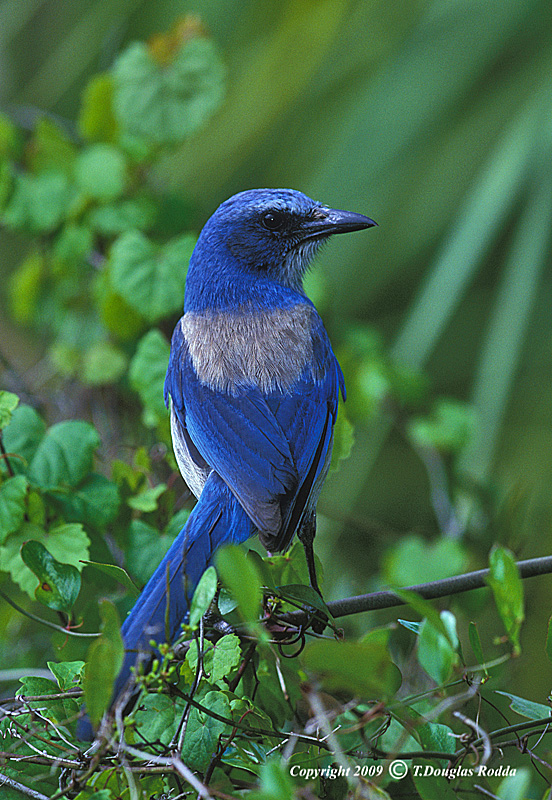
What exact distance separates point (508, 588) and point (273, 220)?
3.10 ft

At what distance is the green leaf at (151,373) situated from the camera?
164cm

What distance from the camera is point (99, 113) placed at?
216 cm

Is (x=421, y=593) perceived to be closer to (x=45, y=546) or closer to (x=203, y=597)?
(x=203, y=597)

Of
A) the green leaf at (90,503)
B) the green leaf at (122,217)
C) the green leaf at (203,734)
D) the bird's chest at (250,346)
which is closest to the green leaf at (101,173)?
the green leaf at (122,217)

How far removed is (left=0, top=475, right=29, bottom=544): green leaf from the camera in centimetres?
126

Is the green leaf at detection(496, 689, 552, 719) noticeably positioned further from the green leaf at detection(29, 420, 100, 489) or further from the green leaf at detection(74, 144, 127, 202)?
the green leaf at detection(74, 144, 127, 202)

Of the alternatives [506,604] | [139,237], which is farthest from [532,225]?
[506,604]

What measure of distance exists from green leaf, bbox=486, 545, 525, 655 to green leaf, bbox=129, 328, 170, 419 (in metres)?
0.87

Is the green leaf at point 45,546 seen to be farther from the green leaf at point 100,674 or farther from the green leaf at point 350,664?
the green leaf at point 350,664

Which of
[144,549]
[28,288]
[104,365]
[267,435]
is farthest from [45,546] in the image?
[28,288]

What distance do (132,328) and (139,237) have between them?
0.25 meters

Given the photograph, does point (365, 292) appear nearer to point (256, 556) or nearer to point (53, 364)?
point (53, 364)

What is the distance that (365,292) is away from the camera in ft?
9.30

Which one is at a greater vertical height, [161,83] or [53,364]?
[161,83]
